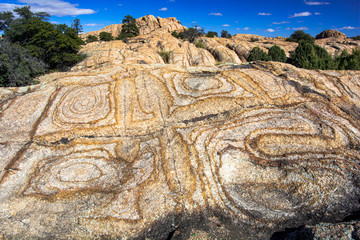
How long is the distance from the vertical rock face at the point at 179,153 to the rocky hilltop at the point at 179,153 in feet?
0.10

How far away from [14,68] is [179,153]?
13098 mm

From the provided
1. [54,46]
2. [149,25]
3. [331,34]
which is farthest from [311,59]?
[149,25]

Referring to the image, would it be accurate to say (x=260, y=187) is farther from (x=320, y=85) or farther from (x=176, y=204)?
(x=320, y=85)

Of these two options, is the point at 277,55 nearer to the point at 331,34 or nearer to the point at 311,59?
the point at 311,59

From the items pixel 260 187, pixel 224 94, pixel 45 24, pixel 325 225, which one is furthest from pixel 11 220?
pixel 45 24

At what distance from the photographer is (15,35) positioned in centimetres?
2380

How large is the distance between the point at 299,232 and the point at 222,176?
211 centimetres

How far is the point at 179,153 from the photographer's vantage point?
20.9 feet

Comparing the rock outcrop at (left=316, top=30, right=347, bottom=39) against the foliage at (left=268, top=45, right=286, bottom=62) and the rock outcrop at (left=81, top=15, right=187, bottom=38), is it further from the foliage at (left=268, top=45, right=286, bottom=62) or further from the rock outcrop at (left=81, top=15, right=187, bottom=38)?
the rock outcrop at (left=81, top=15, right=187, bottom=38)

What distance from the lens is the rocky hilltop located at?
4891mm

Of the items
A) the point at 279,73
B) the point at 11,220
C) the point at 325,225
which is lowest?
the point at 11,220

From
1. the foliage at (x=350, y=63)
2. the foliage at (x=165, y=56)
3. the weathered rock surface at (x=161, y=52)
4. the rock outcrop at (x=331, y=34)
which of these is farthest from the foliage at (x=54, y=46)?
the rock outcrop at (x=331, y=34)

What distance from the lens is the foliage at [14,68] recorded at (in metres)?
12.7

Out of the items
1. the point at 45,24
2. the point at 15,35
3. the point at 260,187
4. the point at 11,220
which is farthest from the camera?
the point at 15,35
